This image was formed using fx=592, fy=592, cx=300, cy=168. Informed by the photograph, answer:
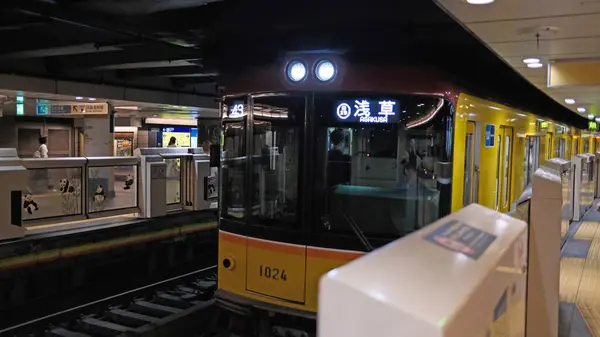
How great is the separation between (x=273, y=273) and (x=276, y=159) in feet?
3.29

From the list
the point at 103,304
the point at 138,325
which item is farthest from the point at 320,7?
the point at 103,304

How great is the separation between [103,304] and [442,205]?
15.5 ft

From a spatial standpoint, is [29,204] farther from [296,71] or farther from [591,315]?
[591,315]

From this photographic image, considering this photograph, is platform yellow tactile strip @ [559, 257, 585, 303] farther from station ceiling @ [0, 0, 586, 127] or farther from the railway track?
the railway track

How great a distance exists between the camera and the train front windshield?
4926 millimetres

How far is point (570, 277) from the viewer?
21.7 ft

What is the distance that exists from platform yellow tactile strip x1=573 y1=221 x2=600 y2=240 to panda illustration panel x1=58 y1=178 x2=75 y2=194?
791cm

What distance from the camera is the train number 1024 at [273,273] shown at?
5137 mm

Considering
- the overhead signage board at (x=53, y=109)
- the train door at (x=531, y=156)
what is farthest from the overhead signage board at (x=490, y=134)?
the overhead signage board at (x=53, y=109)

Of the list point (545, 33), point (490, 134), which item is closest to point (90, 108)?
point (490, 134)

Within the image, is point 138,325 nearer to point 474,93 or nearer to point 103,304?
point 103,304

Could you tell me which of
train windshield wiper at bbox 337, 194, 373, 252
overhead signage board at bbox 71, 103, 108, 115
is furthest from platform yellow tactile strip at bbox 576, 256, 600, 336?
overhead signage board at bbox 71, 103, 108, 115

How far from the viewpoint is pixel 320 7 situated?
559 cm

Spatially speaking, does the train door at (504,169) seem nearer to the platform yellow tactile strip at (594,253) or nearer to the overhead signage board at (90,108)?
the platform yellow tactile strip at (594,253)
